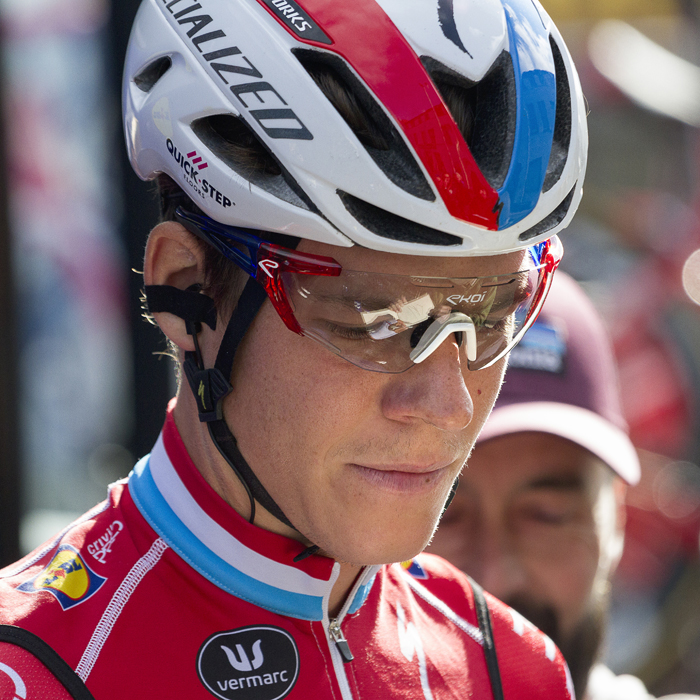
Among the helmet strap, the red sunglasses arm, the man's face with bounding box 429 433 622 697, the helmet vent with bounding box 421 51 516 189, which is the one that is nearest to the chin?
the helmet strap

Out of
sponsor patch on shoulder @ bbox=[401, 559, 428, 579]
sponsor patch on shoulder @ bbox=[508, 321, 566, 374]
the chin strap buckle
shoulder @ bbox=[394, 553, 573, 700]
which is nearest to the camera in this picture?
the chin strap buckle

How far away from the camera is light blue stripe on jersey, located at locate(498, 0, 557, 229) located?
52.4 inches

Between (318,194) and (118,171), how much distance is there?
3.01m

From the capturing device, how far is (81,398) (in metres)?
5.31

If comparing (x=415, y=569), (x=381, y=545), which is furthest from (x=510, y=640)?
(x=381, y=545)

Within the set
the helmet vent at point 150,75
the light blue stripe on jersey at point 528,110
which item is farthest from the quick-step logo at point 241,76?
the light blue stripe on jersey at point 528,110

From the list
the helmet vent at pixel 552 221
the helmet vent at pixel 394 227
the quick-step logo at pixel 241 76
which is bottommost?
the helmet vent at pixel 552 221

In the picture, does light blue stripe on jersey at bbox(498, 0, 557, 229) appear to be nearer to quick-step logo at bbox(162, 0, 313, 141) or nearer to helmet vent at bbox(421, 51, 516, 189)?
helmet vent at bbox(421, 51, 516, 189)

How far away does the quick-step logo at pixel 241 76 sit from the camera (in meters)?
1.31

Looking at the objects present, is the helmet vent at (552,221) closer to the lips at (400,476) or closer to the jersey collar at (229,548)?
the lips at (400,476)

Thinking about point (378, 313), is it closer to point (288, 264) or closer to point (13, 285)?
point (288, 264)

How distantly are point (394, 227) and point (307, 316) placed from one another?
0.63 ft

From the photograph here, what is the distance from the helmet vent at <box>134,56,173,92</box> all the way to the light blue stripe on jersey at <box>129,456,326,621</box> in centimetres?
75

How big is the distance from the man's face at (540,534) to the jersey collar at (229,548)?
3.51ft
